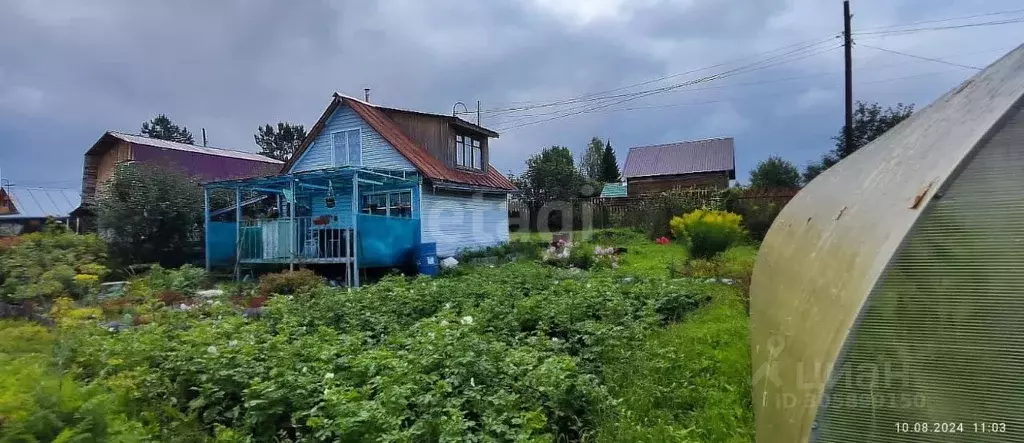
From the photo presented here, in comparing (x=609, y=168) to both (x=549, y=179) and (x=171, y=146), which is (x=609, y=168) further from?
(x=171, y=146)

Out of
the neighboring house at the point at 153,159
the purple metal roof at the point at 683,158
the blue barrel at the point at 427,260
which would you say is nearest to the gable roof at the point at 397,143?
the blue barrel at the point at 427,260

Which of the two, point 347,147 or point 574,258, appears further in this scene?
point 347,147

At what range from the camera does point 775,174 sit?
2845 centimetres

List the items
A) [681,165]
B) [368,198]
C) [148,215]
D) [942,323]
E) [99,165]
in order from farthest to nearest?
[681,165], [99,165], [368,198], [148,215], [942,323]

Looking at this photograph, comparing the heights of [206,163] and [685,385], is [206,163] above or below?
above

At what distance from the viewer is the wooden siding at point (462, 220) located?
1422 cm

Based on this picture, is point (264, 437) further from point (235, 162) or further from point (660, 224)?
point (235, 162)

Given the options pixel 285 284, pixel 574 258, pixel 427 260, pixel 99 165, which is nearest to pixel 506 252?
pixel 574 258

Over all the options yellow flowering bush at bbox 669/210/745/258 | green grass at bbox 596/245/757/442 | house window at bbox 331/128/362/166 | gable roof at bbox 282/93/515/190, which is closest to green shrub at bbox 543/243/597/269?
yellow flowering bush at bbox 669/210/745/258

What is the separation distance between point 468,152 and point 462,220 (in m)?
2.89

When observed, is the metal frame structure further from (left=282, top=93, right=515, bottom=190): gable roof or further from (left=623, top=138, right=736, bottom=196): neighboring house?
(left=623, top=138, right=736, bottom=196): neighboring house

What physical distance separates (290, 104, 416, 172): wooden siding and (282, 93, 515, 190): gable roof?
16 centimetres

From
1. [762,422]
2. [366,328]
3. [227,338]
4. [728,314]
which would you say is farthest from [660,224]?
[762,422]

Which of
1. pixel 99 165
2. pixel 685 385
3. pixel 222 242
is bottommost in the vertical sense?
pixel 685 385
